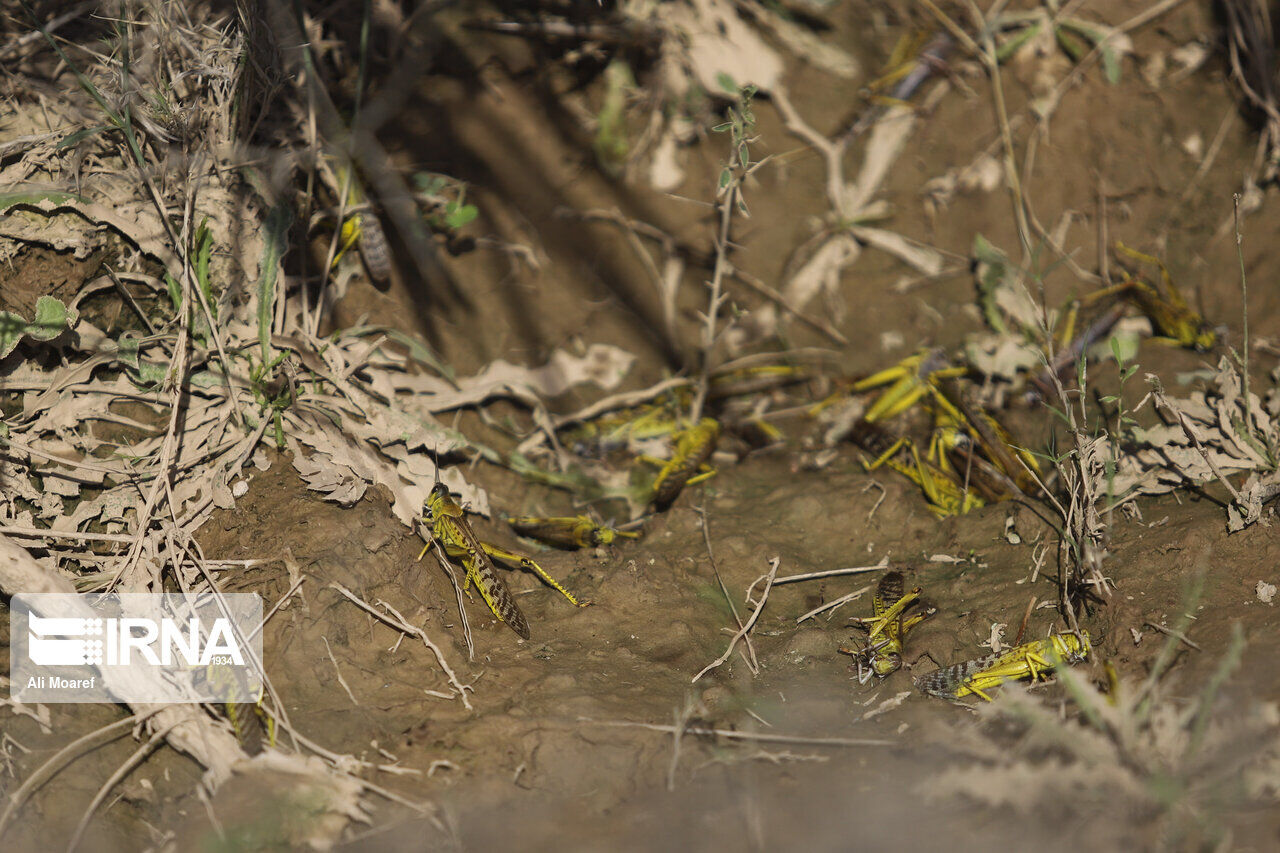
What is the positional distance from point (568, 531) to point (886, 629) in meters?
0.97

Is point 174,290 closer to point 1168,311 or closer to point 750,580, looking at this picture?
point 750,580

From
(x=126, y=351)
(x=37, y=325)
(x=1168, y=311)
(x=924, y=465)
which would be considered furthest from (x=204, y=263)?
(x=1168, y=311)

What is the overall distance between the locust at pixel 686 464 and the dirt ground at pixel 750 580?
0.07m

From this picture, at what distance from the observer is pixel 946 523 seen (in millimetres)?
2609

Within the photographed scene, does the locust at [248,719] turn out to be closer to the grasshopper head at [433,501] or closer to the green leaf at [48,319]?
the grasshopper head at [433,501]

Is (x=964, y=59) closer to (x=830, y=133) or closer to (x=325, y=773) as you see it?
(x=830, y=133)

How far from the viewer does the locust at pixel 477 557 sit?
91.7 inches

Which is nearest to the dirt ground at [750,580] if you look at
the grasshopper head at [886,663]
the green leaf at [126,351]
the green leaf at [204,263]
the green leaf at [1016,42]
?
the grasshopper head at [886,663]

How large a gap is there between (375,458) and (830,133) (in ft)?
7.18

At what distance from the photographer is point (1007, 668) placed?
2.08m

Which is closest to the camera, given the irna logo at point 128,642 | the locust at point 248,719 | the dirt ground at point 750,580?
the dirt ground at point 750,580

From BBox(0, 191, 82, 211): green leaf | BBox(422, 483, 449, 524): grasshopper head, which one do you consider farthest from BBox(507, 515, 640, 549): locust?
BBox(0, 191, 82, 211): green leaf

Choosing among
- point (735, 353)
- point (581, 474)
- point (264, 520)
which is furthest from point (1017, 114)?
point (264, 520)

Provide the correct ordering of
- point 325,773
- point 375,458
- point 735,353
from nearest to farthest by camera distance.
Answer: point 325,773 → point 375,458 → point 735,353
